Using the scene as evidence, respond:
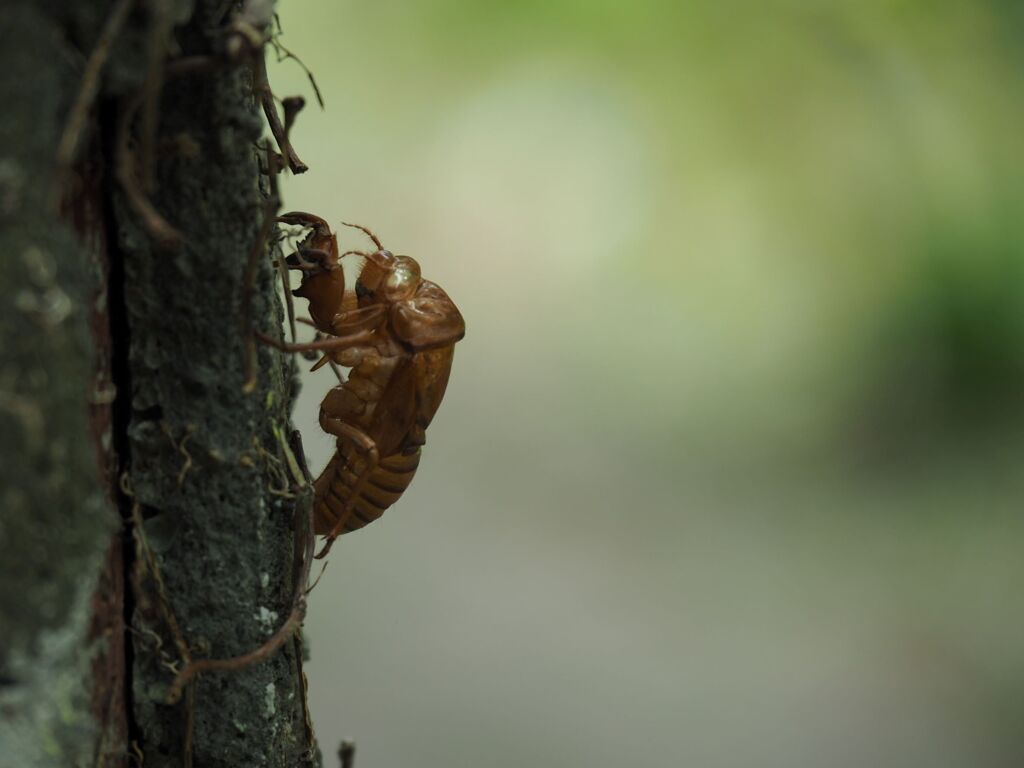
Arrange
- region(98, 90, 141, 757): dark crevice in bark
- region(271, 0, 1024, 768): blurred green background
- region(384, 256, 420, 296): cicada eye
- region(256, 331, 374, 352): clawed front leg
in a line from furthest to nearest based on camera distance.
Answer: region(271, 0, 1024, 768): blurred green background < region(384, 256, 420, 296): cicada eye < region(256, 331, 374, 352): clawed front leg < region(98, 90, 141, 757): dark crevice in bark

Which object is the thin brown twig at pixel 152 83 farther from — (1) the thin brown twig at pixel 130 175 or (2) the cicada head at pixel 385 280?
(2) the cicada head at pixel 385 280

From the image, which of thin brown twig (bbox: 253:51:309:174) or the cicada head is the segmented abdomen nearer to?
the cicada head

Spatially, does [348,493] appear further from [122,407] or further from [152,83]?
[152,83]

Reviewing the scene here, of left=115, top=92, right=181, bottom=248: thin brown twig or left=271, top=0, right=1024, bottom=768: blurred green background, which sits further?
left=271, top=0, right=1024, bottom=768: blurred green background

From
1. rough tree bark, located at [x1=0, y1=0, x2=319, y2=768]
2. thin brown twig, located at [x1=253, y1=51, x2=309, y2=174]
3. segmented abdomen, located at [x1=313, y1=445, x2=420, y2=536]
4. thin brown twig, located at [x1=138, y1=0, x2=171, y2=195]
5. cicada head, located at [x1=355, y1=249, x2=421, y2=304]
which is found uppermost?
cicada head, located at [x1=355, y1=249, x2=421, y2=304]

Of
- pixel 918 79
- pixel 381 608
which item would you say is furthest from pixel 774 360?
pixel 381 608

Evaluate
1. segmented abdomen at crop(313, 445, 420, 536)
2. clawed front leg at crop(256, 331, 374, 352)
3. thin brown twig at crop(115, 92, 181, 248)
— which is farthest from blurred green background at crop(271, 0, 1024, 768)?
thin brown twig at crop(115, 92, 181, 248)
